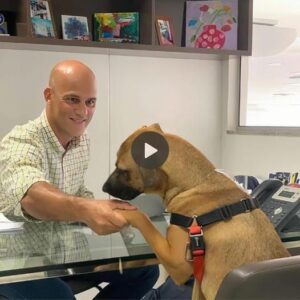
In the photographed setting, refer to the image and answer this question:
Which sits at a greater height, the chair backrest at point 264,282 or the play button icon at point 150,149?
the play button icon at point 150,149

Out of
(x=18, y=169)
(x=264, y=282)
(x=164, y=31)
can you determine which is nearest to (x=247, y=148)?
(x=164, y=31)

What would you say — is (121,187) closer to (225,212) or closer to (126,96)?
(225,212)

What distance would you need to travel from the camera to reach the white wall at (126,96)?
2672 mm

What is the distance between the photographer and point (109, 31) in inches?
109

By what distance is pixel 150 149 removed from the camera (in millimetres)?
1165

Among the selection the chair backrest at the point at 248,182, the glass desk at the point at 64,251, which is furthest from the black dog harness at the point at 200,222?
the chair backrest at the point at 248,182

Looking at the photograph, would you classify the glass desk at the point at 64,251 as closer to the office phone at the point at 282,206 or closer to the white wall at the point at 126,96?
the office phone at the point at 282,206

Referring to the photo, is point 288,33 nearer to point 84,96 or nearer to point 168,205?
point 84,96

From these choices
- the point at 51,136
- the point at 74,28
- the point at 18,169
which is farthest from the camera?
the point at 74,28

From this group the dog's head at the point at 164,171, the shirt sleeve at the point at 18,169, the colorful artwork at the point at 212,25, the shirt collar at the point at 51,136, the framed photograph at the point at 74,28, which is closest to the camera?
the dog's head at the point at 164,171

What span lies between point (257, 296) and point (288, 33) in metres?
3.13

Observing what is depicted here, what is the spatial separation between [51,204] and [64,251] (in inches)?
5.6

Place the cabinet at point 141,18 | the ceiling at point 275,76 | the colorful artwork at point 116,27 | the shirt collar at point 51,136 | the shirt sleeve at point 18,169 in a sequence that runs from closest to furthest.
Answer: the shirt sleeve at point 18,169 < the shirt collar at point 51,136 < the cabinet at point 141,18 < the colorful artwork at point 116,27 < the ceiling at point 275,76

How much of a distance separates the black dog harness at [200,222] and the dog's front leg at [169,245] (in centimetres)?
2
